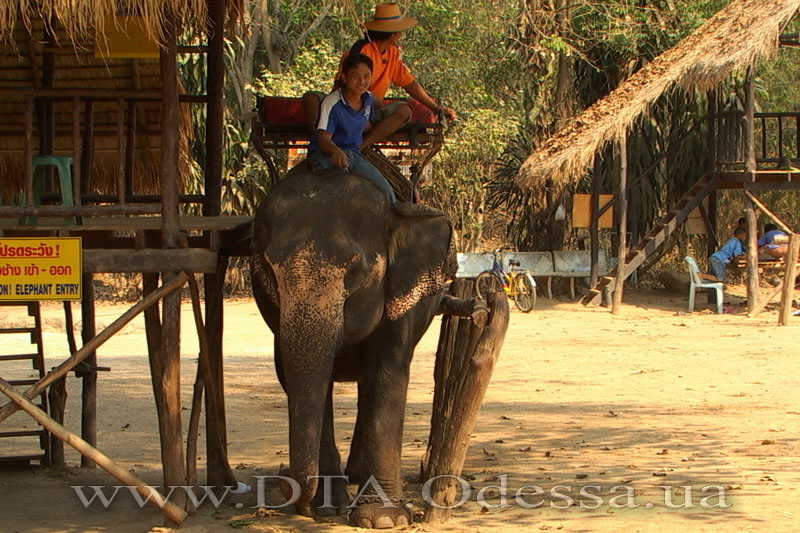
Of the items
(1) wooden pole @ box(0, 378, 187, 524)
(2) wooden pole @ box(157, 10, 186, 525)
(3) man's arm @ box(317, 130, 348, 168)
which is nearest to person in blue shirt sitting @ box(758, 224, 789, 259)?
(3) man's arm @ box(317, 130, 348, 168)

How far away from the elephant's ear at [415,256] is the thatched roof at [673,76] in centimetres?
1043

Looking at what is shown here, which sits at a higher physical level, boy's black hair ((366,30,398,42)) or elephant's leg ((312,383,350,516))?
boy's black hair ((366,30,398,42))

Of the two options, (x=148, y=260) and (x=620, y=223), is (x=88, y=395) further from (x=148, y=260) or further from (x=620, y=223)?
(x=620, y=223)

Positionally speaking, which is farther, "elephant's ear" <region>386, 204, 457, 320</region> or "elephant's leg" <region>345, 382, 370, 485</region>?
"elephant's leg" <region>345, 382, 370, 485</region>

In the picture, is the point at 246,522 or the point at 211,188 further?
the point at 211,188

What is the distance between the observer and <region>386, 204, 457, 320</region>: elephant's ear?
20.3 feet

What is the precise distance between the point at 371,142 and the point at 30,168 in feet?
6.49

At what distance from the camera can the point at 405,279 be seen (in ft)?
20.4

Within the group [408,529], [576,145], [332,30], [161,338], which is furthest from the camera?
[332,30]

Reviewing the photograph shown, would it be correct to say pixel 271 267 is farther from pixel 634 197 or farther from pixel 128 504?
pixel 634 197

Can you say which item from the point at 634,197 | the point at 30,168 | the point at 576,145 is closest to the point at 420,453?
the point at 30,168

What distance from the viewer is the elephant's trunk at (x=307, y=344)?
5.32 m

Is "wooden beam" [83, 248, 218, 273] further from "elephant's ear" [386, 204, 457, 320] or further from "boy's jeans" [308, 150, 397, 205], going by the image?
"elephant's ear" [386, 204, 457, 320]

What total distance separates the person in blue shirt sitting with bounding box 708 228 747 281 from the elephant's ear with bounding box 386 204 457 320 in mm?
12695
